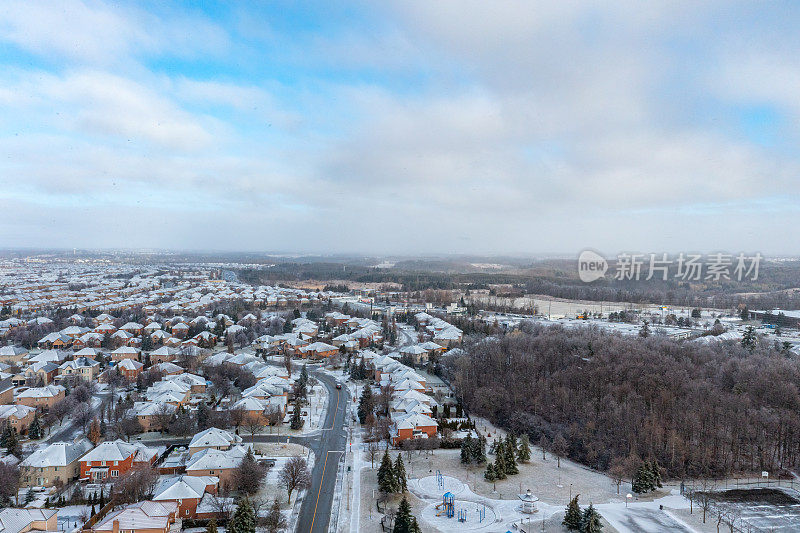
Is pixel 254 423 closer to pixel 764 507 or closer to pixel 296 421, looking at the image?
pixel 296 421

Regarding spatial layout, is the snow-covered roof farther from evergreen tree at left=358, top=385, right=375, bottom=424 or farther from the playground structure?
the playground structure

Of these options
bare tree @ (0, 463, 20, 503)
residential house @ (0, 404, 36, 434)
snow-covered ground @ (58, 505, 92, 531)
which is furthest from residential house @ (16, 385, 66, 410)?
snow-covered ground @ (58, 505, 92, 531)

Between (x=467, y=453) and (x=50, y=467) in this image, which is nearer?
(x=50, y=467)

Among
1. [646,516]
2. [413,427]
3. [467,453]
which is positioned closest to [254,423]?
[413,427]

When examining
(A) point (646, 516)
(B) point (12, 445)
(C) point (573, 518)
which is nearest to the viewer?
(C) point (573, 518)

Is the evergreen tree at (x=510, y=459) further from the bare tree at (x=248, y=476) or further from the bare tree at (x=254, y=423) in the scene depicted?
the bare tree at (x=254, y=423)

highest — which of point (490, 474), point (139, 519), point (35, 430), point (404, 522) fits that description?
point (404, 522)

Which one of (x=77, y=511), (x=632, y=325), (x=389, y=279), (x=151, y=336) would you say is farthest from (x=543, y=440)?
(x=389, y=279)
